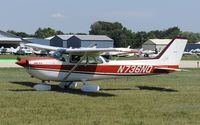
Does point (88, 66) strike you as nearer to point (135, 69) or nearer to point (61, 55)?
point (61, 55)

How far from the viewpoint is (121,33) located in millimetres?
170375

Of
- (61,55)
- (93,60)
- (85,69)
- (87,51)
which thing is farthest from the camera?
(93,60)

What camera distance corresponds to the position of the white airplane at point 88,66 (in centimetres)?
1678

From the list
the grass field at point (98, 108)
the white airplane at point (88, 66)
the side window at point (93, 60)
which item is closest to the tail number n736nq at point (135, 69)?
the white airplane at point (88, 66)

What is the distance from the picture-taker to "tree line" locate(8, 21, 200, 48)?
165 metres

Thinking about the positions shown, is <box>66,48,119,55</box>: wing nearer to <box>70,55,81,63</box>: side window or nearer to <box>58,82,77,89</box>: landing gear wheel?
<box>70,55,81,63</box>: side window

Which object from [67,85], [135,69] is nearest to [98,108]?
[67,85]

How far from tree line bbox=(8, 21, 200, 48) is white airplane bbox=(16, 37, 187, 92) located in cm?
14160

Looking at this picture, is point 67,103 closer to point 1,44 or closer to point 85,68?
point 85,68

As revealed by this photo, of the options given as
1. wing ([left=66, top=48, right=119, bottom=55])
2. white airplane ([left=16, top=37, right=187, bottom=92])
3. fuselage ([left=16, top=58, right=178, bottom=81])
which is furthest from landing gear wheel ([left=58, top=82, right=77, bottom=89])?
wing ([left=66, top=48, right=119, bottom=55])

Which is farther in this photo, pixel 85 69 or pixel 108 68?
pixel 108 68

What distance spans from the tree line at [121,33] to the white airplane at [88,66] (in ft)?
465

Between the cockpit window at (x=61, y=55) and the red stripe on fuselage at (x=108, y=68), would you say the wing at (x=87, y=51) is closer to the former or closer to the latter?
the cockpit window at (x=61, y=55)

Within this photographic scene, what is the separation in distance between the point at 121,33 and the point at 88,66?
153 metres
